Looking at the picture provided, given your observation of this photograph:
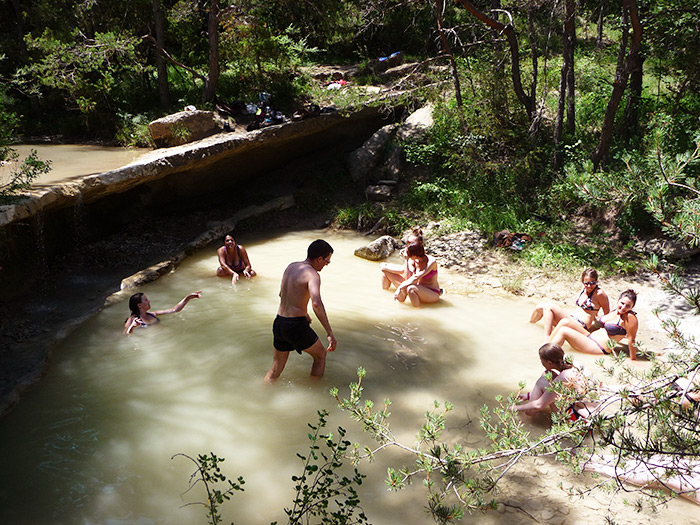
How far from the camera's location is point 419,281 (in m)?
7.69

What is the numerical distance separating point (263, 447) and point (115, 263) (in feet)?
19.4

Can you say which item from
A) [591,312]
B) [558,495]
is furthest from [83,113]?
[558,495]

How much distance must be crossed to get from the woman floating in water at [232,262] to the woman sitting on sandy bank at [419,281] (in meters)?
2.66

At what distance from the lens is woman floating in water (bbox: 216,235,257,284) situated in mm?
8562

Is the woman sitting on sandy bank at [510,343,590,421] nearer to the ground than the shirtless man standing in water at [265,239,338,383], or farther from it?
nearer to the ground

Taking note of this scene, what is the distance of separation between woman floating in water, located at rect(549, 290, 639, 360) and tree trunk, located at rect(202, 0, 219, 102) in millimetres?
10176

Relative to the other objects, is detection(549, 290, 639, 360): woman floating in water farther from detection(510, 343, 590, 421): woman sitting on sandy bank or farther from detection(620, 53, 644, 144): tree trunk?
detection(620, 53, 644, 144): tree trunk

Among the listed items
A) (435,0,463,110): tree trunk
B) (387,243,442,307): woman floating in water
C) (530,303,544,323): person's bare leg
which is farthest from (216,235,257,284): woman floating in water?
(435,0,463,110): tree trunk

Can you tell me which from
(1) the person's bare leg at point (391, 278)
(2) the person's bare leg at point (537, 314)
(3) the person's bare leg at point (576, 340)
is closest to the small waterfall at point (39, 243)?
(1) the person's bare leg at point (391, 278)

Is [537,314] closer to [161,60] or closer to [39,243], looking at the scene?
[39,243]

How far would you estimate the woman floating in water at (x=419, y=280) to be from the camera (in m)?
7.66

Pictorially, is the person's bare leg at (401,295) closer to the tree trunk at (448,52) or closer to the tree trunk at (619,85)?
the tree trunk at (619,85)

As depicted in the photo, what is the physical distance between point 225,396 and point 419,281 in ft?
11.5

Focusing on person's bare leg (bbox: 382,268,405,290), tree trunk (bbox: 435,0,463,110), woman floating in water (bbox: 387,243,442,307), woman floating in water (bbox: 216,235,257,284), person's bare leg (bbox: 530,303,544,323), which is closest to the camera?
person's bare leg (bbox: 530,303,544,323)
